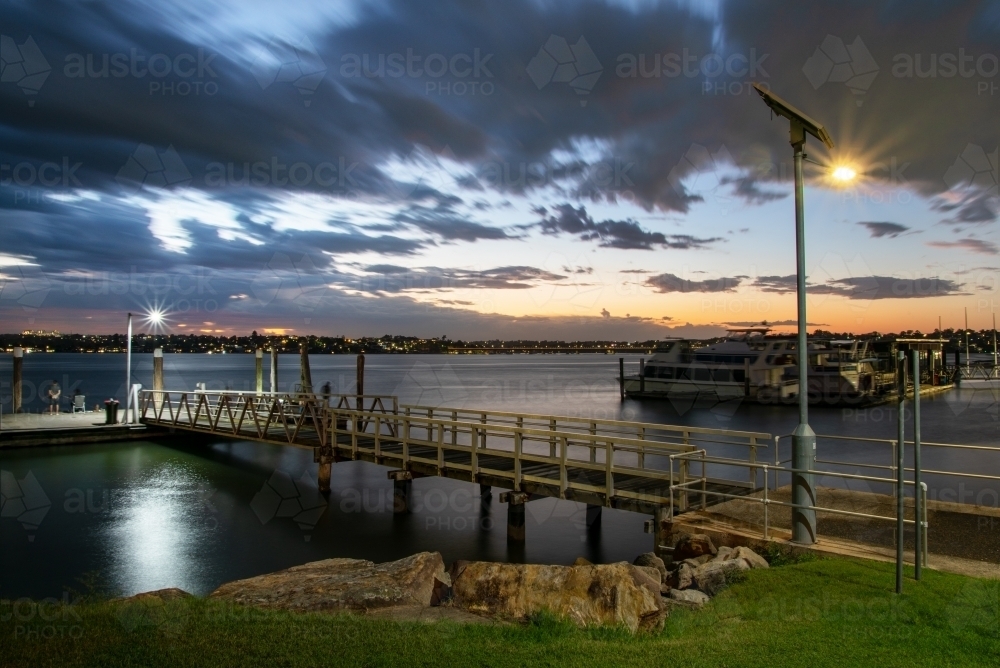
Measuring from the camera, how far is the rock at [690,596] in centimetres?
750

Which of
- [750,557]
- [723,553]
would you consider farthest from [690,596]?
[723,553]

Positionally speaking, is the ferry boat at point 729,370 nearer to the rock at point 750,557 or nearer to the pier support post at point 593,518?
the pier support post at point 593,518

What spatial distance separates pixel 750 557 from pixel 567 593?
2663 millimetres

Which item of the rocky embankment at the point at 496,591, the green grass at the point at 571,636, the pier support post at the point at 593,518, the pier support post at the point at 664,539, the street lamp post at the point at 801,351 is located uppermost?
the street lamp post at the point at 801,351

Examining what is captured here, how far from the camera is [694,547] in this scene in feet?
32.3

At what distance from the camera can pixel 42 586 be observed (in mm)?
12648

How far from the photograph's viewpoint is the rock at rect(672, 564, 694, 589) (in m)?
8.41

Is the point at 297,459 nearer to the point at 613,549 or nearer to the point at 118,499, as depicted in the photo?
the point at 118,499

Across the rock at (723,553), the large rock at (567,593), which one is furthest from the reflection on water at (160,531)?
the rock at (723,553)

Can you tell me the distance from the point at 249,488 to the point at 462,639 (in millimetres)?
18760

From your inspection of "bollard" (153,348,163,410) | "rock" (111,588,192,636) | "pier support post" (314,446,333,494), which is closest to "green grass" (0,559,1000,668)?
"rock" (111,588,192,636)

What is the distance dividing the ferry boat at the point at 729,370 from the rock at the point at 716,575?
5756 centimetres

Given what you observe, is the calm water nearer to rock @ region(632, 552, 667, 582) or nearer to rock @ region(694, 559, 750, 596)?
rock @ region(632, 552, 667, 582)

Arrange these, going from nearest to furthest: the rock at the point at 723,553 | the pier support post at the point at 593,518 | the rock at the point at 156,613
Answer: the rock at the point at 156,613
the rock at the point at 723,553
the pier support post at the point at 593,518
